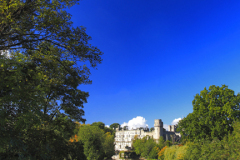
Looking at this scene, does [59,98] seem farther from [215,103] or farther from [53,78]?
[215,103]

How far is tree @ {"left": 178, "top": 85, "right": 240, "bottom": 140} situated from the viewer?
25.1 m

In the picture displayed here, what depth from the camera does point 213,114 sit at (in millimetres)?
26000

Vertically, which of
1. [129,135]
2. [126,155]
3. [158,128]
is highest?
[158,128]

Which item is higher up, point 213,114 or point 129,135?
point 213,114

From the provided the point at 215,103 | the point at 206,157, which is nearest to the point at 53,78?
the point at 206,157

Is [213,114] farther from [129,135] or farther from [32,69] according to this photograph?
[129,135]

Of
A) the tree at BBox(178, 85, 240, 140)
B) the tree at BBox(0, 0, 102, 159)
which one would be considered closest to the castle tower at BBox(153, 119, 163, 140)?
the tree at BBox(178, 85, 240, 140)

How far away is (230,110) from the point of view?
24.1m

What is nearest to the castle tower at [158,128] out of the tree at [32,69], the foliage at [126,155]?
Answer: the foliage at [126,155]

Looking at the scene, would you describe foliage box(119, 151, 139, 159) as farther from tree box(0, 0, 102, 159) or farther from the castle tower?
tree box(0, 0, 102, 159)

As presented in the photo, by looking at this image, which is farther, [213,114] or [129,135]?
[129,135]

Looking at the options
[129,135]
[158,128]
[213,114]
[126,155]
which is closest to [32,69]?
[213,114]

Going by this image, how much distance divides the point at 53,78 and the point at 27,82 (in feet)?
13.3

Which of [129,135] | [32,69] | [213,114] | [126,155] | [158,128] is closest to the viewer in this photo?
[32,69]
